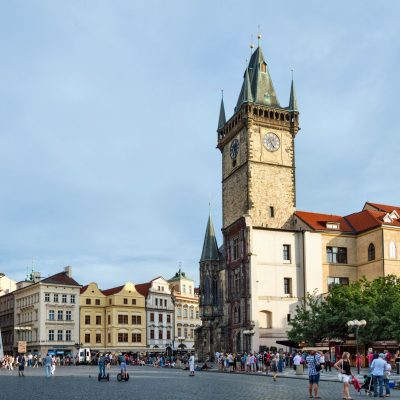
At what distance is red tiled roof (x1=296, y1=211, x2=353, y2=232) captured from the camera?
68625 millimetres

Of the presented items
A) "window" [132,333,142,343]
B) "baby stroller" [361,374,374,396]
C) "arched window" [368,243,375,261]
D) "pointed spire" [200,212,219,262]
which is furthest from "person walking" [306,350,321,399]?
"window" [132,333,142,343]

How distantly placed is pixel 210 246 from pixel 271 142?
1547 centimetres

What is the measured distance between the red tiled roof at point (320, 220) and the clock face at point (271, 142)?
7.80m

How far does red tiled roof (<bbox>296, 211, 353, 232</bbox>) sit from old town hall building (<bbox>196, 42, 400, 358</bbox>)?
0.14 metres

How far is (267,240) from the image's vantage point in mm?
66125

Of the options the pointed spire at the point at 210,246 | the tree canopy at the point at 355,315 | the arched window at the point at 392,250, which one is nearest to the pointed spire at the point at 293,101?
the pointed spire at the point at 210,246

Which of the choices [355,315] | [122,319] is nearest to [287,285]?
[355,315]

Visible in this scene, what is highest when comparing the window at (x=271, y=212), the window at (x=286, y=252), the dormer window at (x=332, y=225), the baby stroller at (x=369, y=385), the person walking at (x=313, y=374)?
the window at (x=271, y=212)

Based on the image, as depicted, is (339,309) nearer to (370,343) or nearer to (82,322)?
(370,343)

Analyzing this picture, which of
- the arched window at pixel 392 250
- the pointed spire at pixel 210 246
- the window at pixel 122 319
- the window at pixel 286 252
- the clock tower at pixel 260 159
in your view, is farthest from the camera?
the window at pixel 122 319

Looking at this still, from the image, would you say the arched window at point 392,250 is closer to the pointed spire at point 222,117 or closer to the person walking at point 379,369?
the pointed spire at point 222,117

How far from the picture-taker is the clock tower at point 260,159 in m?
70.4

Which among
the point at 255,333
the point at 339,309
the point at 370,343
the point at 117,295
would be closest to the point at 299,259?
the point at 255,333

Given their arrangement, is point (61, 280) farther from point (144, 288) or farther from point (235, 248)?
point (235, 248)
